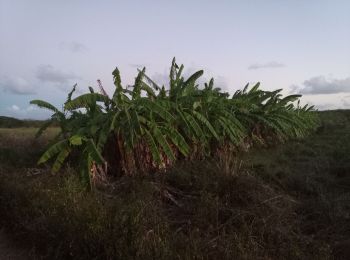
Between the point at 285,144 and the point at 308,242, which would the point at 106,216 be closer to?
the point at 308,242

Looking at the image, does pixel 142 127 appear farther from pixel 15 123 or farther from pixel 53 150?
pixel 15 123

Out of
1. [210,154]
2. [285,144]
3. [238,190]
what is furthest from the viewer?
[285,144]

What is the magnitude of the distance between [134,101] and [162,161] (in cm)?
158

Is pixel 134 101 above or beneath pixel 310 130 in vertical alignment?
above

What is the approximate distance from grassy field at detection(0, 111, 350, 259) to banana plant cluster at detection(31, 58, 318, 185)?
645 millimetres

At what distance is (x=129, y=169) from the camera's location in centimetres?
954

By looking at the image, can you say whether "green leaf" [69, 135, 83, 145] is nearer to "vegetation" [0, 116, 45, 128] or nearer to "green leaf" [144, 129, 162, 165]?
"green leaf" [144, 129, 162, 165]

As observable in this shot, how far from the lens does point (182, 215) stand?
6906 mm

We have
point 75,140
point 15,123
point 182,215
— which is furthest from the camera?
point 15,123

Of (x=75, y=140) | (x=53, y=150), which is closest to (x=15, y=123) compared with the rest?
(x=53, y=150)

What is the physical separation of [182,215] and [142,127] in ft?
10.3

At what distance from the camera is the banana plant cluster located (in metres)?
9.12

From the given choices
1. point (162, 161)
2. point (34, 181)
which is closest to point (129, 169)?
point (162, 161)

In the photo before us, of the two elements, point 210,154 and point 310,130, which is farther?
point 310,130
